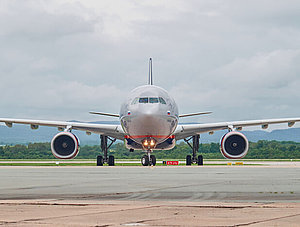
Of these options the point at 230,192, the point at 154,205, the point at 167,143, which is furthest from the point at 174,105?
the point at 154,205

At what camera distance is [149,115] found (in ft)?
97.8

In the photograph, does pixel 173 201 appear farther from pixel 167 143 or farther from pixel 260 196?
pixel 167 143

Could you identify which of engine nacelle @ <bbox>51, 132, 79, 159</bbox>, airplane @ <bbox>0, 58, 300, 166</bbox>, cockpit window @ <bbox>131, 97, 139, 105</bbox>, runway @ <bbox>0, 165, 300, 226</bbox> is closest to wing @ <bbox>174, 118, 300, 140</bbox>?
airplane @ <bbox>0, 58, 300, 166</bbox>

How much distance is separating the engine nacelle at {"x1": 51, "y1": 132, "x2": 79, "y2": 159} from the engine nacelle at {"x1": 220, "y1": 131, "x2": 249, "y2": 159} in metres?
8.19

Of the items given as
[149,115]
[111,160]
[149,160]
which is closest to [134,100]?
[149,115]

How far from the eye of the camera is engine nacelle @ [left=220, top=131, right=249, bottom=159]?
105ft

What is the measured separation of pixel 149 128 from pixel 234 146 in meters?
5.26

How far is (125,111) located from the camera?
103 ft

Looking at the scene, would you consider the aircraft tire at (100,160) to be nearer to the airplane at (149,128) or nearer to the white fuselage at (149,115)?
the airplane at (149,128)

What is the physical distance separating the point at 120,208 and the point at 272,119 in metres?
27.6

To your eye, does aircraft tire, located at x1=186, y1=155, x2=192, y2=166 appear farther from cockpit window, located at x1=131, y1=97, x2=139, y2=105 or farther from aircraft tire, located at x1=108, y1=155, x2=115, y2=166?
cockpit window, located at x1=131, y1=97, x2=139, y2=105

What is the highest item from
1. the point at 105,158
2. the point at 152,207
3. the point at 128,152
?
the point at 128,152

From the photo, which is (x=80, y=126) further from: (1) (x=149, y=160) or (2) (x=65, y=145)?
(1) (x=149, y=160)

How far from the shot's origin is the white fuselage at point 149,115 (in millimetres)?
30062
